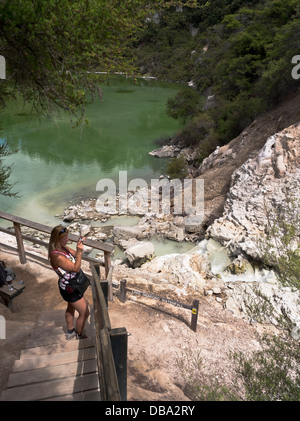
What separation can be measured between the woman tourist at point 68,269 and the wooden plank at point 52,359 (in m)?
0.37

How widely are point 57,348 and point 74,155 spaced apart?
859 inches

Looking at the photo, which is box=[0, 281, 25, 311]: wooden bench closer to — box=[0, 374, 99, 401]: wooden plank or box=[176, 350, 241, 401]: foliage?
box=[0, 374, 99, 401]: wooden plank

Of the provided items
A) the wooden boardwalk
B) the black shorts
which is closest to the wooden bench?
the wooden boardwalk

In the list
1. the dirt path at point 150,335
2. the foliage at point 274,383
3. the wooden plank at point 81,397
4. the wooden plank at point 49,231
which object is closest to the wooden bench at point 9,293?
the dirt path at point 150,335

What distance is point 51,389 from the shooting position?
2.37 m

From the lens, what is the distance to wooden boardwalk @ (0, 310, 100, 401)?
2.32 m

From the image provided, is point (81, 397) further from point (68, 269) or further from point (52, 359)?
point (68, 269)

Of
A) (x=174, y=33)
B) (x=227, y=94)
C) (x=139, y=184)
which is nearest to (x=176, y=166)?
(x=139, y=184)

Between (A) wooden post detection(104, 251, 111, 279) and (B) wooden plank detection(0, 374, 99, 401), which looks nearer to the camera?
(B) wooden plank detection(0, 374, 99, 401)

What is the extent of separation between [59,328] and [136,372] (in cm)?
122

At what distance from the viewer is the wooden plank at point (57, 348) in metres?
2.83

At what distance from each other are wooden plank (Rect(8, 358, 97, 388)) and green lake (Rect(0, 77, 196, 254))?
9203 millimetres

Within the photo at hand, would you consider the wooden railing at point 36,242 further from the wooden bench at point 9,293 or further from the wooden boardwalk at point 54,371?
the wooden boardwalk at point 54,371

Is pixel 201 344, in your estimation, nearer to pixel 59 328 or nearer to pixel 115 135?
pixel 59 328
